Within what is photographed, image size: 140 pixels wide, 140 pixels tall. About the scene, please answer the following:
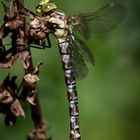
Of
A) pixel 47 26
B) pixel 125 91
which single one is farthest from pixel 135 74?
pixel 47 26

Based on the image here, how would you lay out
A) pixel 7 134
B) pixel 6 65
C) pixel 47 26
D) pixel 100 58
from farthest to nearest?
pixel 100 58, pixel 7 134, pixel 47 26, pixel 6 65

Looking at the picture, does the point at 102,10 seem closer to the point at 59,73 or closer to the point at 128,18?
the point at 59,73

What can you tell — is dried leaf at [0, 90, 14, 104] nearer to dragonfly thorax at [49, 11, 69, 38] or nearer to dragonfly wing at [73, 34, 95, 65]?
dragonfly thorax at [49, 11, 69, 38]

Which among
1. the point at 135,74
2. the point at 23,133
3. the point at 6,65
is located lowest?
the point at 23,133

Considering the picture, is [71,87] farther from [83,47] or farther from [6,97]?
[6,97]

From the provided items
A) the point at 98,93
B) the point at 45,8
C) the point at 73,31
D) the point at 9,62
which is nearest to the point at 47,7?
the point at 45,8

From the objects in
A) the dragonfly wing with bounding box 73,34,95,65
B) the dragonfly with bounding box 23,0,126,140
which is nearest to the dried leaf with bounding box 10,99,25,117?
the dragonfly with bounding box 23,0,126,140
